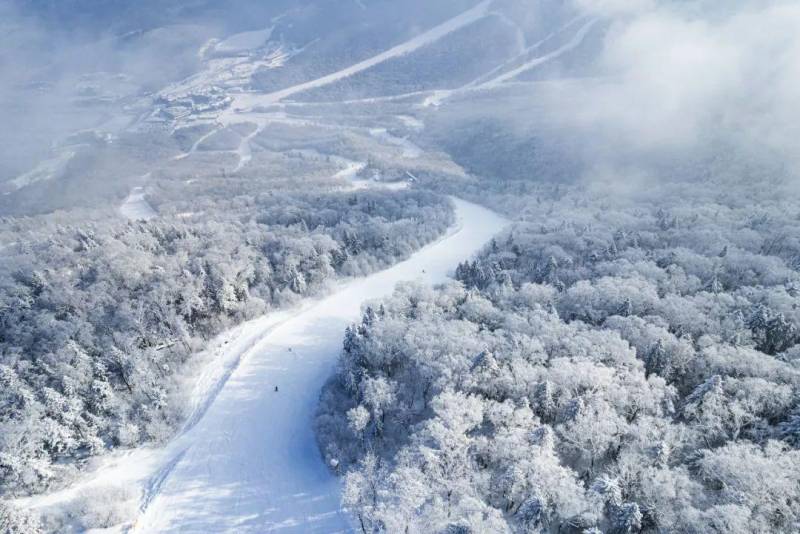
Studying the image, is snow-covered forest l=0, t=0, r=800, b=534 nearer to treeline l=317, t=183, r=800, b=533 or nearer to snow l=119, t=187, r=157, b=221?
treeline l=317, t=183, r=800, b=533

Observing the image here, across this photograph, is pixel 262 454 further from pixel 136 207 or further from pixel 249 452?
pixel 136 207

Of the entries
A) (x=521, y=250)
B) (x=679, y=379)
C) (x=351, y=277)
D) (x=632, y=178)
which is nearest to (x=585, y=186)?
(x=632, y=178)

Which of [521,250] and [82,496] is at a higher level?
[82,496]

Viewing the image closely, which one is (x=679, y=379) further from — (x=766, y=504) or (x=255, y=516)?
(x=255, y=516)

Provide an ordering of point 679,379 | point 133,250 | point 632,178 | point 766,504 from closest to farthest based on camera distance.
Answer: point 766,504
point 679,379
point 133,250
point 632,178

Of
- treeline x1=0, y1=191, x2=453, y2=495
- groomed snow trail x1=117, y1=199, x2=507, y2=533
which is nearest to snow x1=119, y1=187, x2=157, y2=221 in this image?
treeline x1=0, y1=191, x2=453, y2=495

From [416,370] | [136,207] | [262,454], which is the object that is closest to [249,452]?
[262,454]
